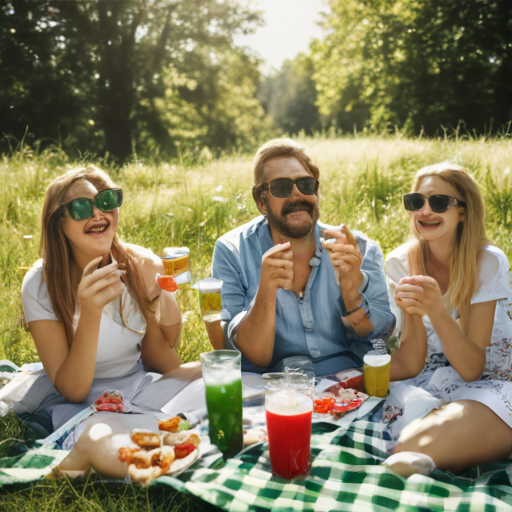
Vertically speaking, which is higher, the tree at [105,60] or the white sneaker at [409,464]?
the tree at [105,60]

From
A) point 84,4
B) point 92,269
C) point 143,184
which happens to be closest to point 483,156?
point 143,184

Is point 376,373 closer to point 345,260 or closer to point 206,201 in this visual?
point 345,260

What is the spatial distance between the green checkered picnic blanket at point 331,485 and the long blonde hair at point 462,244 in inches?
36.0

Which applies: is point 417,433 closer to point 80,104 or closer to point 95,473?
point 95,473

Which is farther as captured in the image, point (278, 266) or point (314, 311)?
point (314, 311)

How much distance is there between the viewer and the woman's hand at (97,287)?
8.12 feet

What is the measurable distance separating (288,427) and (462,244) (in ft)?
5.20

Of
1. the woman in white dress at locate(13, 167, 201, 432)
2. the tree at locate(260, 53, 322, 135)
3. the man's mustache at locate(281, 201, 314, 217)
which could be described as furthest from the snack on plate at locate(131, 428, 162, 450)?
the tree at locate(260, 53, 322, 135)

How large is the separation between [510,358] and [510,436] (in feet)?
1.48

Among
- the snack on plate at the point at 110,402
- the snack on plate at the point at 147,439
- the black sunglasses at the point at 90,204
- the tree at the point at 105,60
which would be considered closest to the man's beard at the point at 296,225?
the black sunglasses at the point at 90,204

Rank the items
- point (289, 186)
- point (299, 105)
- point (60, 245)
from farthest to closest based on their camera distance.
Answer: point (299, 105), point (289, 186), point (60, 245)

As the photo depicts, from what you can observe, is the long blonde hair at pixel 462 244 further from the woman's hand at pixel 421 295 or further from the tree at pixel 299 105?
the tree at pixel 299 105

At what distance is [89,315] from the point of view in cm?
254

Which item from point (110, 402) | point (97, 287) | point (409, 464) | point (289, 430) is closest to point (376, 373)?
point (409, 464)
